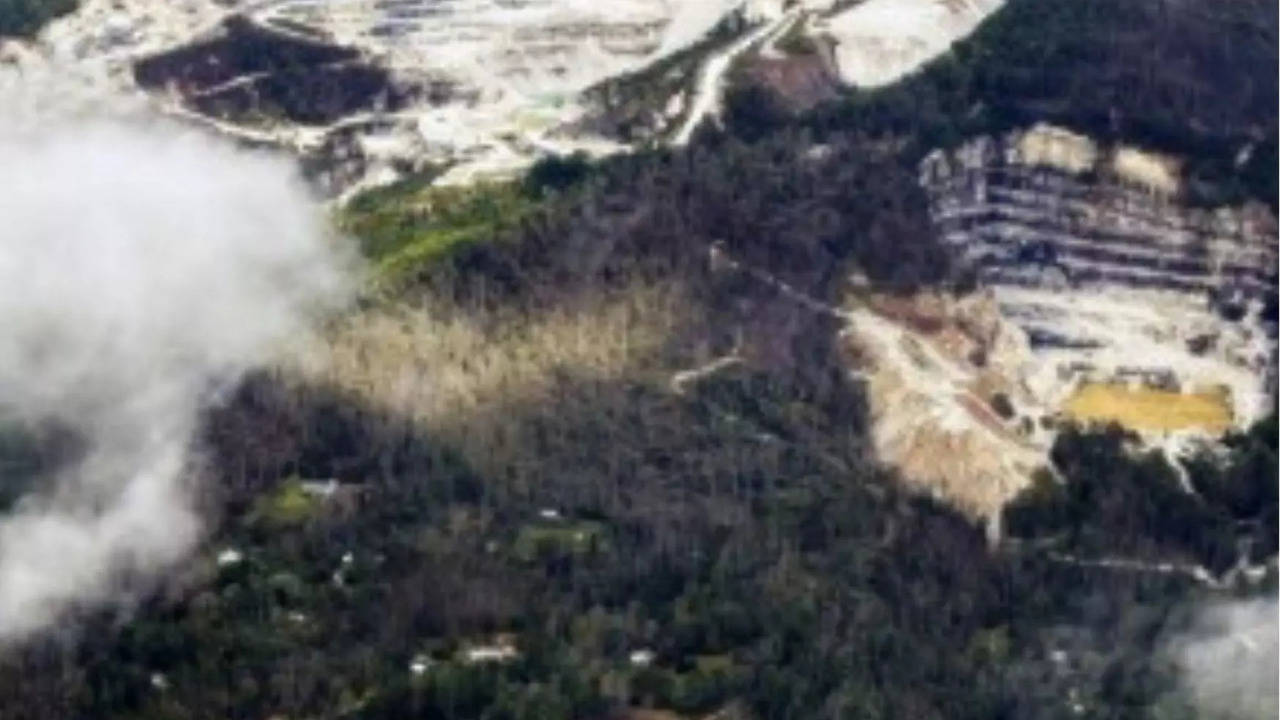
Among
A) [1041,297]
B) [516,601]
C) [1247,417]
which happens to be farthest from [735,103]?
[516,601]

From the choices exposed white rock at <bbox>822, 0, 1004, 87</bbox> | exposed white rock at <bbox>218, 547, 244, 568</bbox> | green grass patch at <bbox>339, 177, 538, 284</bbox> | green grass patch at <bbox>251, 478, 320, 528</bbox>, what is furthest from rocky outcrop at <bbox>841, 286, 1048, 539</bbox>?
exposed white rock at <bbox>218, 547, 244, 568</bbox>

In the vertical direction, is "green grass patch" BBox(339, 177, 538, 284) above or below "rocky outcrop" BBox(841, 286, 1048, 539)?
above

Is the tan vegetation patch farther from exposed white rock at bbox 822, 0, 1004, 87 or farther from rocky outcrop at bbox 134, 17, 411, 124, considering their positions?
rocky outcrop at bbox 134, 17, 411, 124

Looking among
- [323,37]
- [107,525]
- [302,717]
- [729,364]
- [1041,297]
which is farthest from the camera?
[323,37]

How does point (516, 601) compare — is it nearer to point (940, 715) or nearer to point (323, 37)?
point (940, 715)

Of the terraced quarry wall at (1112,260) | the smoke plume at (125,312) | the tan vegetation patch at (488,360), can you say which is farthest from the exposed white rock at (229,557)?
the terraced quarry wall at (1112,260)

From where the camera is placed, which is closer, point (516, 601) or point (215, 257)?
point (516, 601)

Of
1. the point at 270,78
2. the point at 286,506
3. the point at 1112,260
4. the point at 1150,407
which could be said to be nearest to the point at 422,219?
the point at 270,78
